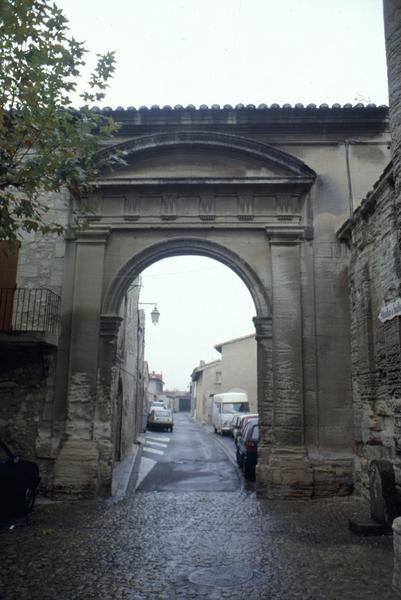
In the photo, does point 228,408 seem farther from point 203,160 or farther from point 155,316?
point 203,160

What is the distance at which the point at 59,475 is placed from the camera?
9516 mm

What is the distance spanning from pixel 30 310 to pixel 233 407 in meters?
19.0

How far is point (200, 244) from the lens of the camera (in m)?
10.6

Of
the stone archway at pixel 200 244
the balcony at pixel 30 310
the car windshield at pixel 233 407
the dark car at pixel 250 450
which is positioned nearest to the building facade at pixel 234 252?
the stone archway at pixel 200 244

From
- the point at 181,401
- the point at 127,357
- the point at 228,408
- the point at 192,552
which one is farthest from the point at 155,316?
the point at 181,401

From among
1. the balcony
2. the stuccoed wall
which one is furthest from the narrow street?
the balcony

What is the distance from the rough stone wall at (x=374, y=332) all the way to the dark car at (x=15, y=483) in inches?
211

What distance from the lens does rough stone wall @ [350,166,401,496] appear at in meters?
7.78

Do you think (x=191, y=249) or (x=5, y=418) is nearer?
(x=5, y=418)

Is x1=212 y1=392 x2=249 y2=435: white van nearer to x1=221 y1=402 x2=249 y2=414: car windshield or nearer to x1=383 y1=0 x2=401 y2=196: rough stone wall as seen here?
x1=221 y1=402 x2=249 y2=414: car windshield

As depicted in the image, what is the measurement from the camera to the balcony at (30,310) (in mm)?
10094

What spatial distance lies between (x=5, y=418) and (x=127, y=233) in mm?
4198

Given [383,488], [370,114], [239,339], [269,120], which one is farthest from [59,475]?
[239,339]

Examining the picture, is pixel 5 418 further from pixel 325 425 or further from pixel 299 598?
pixel 299 598
